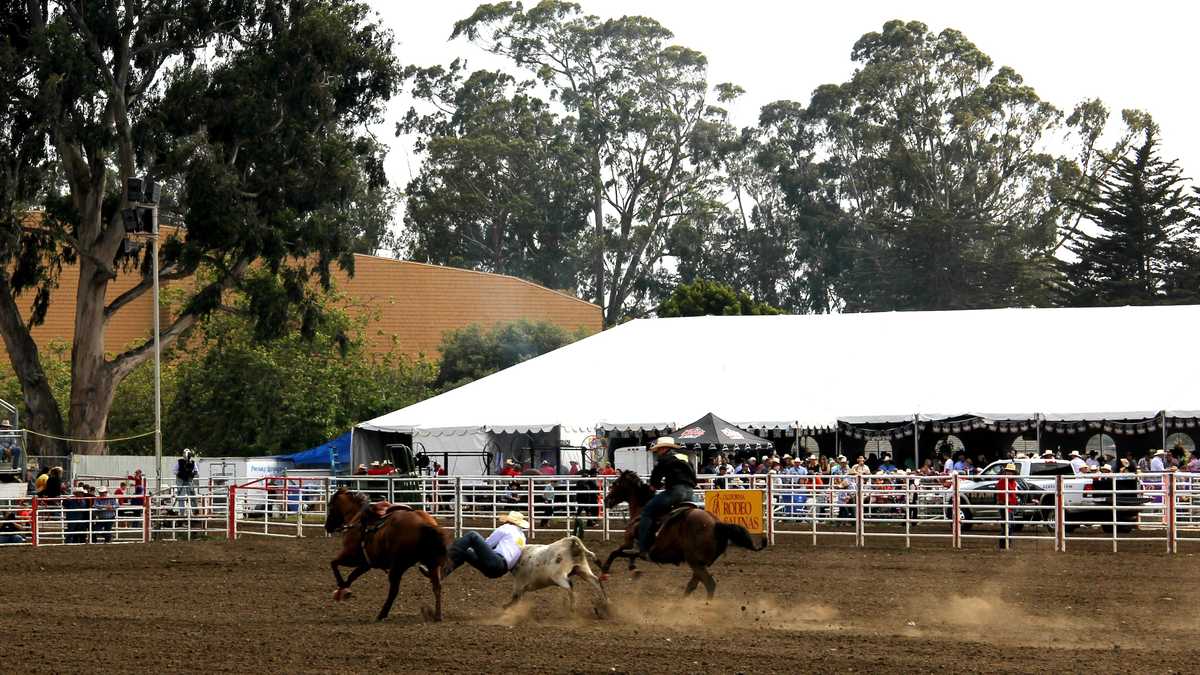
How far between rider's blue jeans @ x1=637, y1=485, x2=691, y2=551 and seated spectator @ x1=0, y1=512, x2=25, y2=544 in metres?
15.2

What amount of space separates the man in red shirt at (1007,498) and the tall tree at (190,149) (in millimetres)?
21327

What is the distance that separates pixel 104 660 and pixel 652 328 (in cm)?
3148

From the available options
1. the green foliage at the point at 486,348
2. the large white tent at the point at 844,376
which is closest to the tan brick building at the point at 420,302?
the green foliage at the point at 486,348

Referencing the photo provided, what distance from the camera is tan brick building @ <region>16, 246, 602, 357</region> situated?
193ft

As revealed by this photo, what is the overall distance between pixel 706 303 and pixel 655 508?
47.5m

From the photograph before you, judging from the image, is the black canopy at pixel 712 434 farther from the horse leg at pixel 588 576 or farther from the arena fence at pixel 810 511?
the horse leg at pixel 588 576

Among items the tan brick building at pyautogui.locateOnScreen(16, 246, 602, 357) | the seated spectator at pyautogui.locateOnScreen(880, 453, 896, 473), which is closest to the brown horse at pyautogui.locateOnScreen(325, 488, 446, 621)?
the seated spectator at pyautogui.locateOnScreen(880, 453, 896, 473)

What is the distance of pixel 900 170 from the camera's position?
74.9m

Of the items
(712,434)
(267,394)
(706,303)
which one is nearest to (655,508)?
(712,434)

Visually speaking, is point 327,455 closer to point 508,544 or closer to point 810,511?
point 810,511

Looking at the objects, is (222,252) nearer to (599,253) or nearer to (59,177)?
(59,177)

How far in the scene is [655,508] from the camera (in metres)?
15.5

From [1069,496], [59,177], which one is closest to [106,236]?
[59,177]

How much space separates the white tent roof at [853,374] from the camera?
113ft
